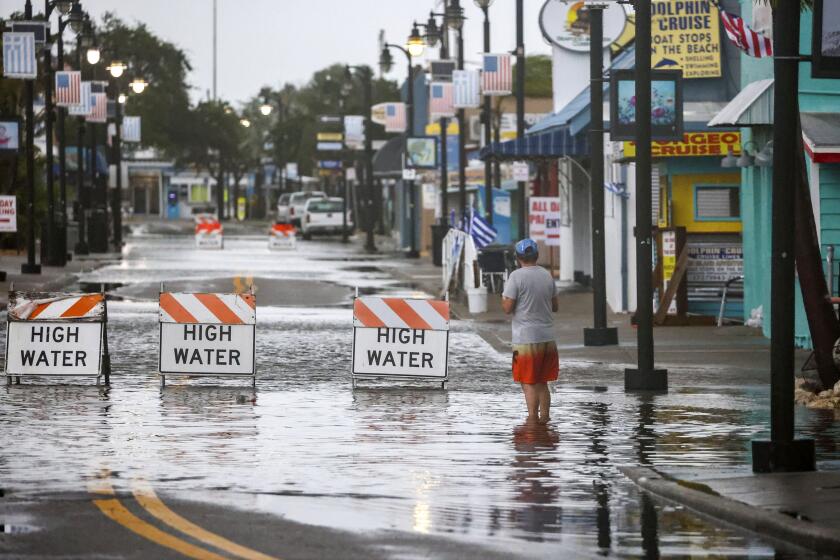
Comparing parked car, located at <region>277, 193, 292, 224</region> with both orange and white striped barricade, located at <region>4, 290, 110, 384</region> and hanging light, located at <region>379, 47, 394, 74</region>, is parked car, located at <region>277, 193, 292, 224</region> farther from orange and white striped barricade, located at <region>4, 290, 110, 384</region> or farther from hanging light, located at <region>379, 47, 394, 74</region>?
orange and white striped barricade, located at <region>4, 290, 110, 384</region>

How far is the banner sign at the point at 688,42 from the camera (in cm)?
2908

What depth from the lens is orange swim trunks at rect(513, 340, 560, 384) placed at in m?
15.7

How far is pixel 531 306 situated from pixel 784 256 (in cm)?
388

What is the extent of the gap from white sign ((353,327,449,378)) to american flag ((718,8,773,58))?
4361mm

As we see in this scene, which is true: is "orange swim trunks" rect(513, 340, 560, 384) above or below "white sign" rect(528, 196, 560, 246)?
below

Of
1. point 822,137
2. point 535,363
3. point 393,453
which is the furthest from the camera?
point 822,137

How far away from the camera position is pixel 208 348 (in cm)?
1930

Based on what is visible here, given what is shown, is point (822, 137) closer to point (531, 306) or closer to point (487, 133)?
point (531, 306)

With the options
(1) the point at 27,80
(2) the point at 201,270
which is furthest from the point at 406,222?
(1) the point at 27,80

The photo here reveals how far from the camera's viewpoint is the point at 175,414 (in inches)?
639

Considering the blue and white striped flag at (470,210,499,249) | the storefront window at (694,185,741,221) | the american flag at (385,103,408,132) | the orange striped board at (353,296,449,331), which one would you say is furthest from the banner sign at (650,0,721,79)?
the american flag at (385,103,408,132)

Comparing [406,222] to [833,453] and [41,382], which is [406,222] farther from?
[833,453]

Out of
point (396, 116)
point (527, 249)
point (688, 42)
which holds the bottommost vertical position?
point (527, 249)

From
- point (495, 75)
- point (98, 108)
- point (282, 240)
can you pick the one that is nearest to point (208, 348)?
point (495, 75)
